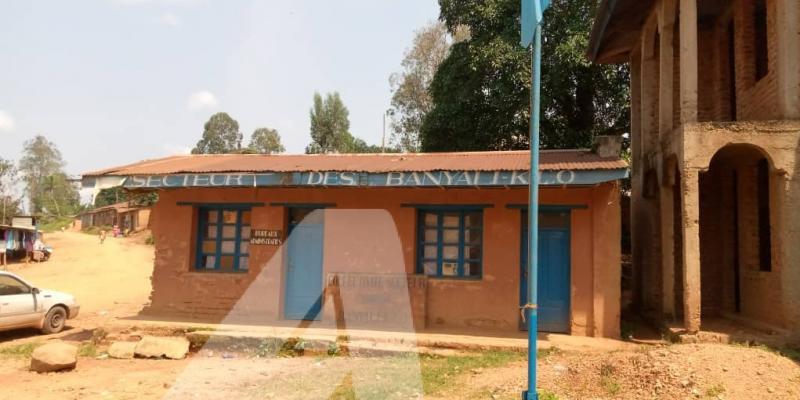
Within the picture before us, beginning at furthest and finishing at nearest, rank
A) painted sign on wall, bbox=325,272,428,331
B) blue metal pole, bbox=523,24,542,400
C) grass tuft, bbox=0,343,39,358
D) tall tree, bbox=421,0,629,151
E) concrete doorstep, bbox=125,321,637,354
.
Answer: tall tree, bbox=421,0,629,151
painted sign on wall, bbox=325,272,428,331
grass tuft, bbox=0,343,39,358
concrete doorstep, bbox=125,321,637,354
blue metal pole, bbox=523,24,542,400

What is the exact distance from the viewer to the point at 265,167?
1005cm

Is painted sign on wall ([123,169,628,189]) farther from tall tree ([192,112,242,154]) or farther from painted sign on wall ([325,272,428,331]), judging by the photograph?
tall tree ([192,112,242,154])

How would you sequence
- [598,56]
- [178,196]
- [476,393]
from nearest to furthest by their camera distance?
[476,393] → [178,196] → [598,56]

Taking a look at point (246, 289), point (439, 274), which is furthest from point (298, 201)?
point (439, 274)

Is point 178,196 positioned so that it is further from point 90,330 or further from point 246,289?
point 90,330

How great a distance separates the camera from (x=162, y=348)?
8938 millimetres

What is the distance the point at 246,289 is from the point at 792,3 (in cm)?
997

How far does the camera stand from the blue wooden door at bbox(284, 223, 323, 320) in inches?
405

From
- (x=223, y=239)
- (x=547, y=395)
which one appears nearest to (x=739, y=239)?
(x=547, y=395)

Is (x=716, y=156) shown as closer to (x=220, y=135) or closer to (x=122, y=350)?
(x=122, y=350)

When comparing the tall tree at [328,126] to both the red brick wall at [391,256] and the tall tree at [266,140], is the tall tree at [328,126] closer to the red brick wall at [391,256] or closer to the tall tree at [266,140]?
the tall tree at [266,140]

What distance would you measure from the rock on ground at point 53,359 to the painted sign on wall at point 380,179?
9.58 ft

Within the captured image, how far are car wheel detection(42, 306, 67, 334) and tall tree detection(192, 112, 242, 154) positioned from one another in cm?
4975

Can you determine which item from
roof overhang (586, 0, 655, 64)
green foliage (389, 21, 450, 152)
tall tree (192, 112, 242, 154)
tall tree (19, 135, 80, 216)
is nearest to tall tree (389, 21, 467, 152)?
green foliage (389, 21, 450, 152)
